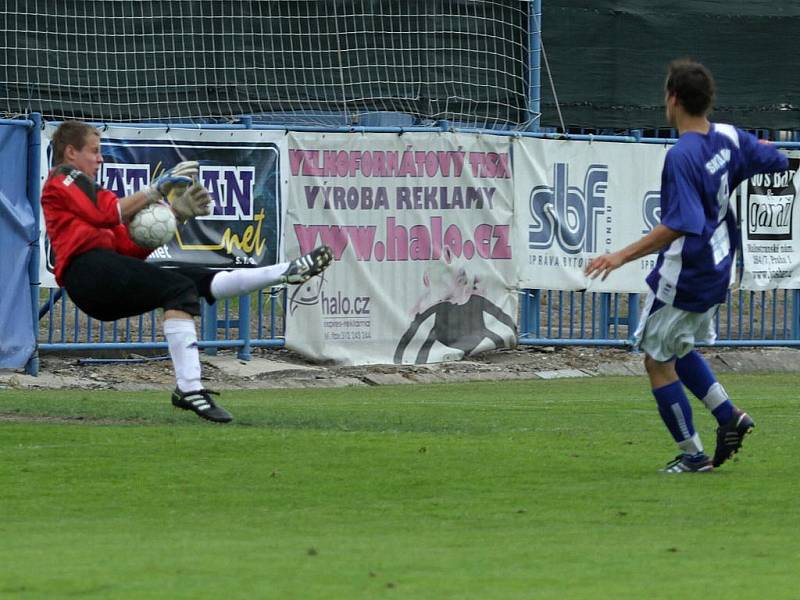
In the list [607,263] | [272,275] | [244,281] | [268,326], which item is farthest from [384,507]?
[268,326]

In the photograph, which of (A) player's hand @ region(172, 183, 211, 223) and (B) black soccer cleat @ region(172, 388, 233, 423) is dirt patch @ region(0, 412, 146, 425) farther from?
(A) player's hand @ region(172, 183, 211, 223)

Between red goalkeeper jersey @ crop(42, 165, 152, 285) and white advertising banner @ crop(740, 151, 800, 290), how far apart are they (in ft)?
32.6

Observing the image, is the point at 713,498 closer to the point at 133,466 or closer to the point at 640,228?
the point at 133,466

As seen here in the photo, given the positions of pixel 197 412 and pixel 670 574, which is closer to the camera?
pixel 670 574

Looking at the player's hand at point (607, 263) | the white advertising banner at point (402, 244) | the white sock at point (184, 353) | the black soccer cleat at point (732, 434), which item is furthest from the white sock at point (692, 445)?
the white advertising banner at point (402, 244)

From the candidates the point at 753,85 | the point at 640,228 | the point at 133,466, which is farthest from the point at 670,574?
the point at 753,85

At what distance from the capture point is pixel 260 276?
1025 centimetres

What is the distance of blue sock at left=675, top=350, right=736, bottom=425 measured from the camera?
27.6 feet

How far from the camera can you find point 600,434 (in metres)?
10.3

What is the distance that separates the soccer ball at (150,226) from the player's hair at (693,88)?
11.6 ft

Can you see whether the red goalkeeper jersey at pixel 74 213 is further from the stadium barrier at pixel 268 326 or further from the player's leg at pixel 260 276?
the stadium barrier at pixel 268 326

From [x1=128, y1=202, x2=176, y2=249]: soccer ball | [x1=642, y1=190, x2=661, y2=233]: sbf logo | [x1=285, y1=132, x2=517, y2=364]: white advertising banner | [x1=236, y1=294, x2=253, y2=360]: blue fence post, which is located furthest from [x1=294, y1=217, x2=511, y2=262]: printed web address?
[x1=128, y1=202, x2=176, y2=249]: soccer ball

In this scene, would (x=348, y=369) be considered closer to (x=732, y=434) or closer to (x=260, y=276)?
(x=260, y=276)

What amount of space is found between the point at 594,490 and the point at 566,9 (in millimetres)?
11510
